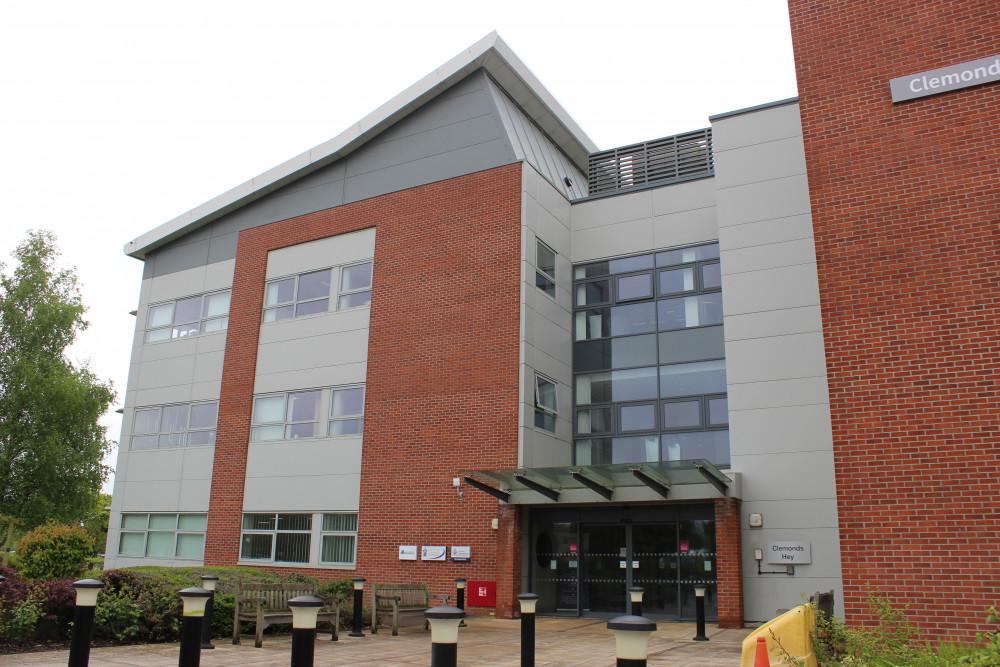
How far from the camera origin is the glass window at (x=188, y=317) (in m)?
24.6

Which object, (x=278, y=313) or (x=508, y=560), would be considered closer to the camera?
(x=508, y=560)

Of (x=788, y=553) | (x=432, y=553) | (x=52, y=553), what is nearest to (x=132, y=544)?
(x=52, y=553)

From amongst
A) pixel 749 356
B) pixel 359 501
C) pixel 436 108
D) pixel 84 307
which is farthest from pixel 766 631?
pixel 84 307

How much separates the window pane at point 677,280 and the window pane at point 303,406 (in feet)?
31.6

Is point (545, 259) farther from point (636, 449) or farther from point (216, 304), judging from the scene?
point (216, 304)

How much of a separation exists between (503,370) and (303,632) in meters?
12.7

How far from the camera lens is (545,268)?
19.9 m

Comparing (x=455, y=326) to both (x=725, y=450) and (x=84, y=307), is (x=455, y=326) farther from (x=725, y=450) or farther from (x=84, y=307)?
(x=84, y=307)

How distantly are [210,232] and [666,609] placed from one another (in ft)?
59.7

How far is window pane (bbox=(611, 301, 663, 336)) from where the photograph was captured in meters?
19.8

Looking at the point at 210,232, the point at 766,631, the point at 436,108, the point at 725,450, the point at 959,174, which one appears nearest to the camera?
the point at 766,631

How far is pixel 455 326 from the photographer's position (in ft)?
63.6

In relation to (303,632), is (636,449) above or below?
above

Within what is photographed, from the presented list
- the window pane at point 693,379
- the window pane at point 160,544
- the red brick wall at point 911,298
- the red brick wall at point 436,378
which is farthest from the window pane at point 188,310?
the red brick wall at point 911,298
